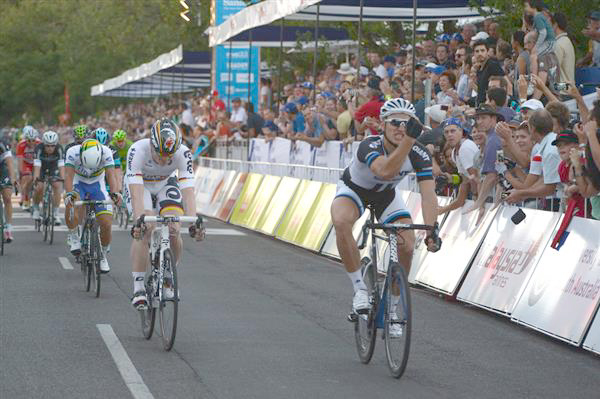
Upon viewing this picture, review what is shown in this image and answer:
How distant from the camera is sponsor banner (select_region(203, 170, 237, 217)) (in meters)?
27.3

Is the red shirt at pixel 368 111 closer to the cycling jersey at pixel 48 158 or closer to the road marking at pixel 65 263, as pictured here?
the road marking at pixel 65 263

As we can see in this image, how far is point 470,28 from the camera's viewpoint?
20828 mm

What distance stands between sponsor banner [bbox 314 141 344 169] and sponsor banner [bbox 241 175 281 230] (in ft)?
3.05

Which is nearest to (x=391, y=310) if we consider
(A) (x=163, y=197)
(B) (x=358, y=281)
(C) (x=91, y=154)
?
(B) (x=358, y=281)

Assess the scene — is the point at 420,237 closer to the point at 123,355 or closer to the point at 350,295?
the point at 350,295

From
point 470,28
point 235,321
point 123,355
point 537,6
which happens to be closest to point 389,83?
point 470,28

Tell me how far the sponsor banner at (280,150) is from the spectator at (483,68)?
8688 mm

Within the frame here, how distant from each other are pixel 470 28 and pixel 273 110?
9797 mm

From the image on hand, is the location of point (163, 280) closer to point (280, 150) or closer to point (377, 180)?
point (377, 180)

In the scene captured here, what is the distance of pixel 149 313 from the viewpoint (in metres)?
10.8

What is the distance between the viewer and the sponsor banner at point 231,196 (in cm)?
2602

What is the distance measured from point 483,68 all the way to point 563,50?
1163mm

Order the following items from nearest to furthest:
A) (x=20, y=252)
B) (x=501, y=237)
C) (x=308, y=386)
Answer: (x=308, y=386)
(x=501, y=237)
(x=20, y=252)

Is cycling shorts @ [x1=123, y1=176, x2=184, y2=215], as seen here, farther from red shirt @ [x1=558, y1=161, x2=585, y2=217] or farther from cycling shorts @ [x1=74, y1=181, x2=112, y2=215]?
cycling shorts @ [x1=74, y1=181, x2=112, y2=215]
